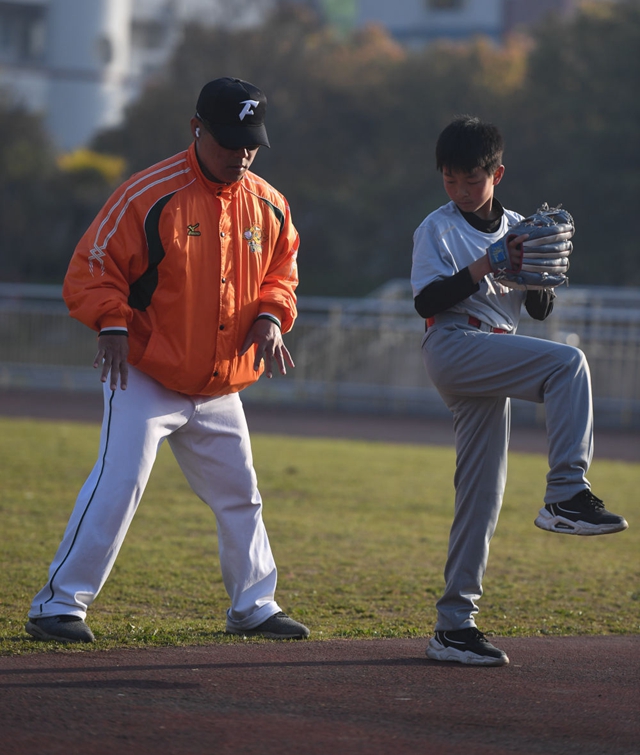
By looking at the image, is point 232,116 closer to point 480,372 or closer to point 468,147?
point 468,147

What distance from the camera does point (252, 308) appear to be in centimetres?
472

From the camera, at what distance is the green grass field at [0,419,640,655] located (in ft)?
17.0

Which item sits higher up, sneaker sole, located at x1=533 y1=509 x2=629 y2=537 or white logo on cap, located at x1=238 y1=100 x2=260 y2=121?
white logo on cap, located at x1=238 y1=100 x2=260 y2=121

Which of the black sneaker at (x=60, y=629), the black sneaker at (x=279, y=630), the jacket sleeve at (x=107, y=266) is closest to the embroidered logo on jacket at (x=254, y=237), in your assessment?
the jacket sleeve at (x=107, y=266)

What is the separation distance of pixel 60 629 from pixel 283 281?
5.35ft

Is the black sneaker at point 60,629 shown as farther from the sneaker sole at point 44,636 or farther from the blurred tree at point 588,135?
the blurred tree at point 588,135

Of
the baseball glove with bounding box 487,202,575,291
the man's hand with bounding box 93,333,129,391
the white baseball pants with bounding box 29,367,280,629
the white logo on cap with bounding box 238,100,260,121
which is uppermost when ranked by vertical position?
the white logo on cap with bounding box 238,100,260,121

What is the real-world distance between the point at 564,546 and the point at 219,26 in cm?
3651

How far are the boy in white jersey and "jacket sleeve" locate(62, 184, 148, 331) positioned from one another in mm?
1067

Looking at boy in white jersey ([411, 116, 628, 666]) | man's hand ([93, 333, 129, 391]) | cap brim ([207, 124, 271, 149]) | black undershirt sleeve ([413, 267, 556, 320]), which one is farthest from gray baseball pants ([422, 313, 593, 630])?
man's hand ([93, 333, 129, 391])

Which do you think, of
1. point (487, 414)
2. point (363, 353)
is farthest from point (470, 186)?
point (363, 353)

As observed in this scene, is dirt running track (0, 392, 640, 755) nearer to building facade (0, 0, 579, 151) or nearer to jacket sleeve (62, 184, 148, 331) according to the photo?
jacket sleeve (62, 184, 148, 331)

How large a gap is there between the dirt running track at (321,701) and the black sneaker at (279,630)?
14 centimetres

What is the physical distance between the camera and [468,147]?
417 cm
